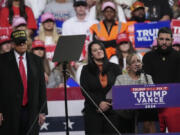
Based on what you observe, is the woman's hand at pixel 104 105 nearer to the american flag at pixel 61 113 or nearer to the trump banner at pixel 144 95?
the trump banner at pixel 144 95

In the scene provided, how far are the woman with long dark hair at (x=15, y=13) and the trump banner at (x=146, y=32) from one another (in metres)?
2.30

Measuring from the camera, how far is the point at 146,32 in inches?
384

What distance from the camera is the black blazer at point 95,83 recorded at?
25.5ft

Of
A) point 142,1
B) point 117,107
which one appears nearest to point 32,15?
point 142,1

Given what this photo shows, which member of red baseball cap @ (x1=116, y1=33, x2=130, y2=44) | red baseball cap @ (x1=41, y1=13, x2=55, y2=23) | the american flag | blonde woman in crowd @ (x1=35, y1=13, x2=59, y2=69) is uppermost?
red baseball cap @ (x1=41, y1=13, x2=55, y2=23)

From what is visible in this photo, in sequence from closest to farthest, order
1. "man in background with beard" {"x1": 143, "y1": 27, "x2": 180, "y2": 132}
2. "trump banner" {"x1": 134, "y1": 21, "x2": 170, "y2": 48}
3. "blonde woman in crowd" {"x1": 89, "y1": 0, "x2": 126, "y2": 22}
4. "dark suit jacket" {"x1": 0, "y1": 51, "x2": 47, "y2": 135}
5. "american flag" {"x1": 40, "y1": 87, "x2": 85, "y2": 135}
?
1. "dark suit jacket" {"x1": 0, "y1": 51, "x2": 47, "y2": 135}
2. "man in background with beard" {"x1": 143, "y1": 27, "x2": 180, "y2": 132}
3. "american flag" {"x1": 40, "y1": 87, "x2": 85, "y2": 135}
4. "trump banner" {"x1": 134, "y1": 21, "x2": 170, "y2": 48}
5. "blonde woman in crowd" {"x1": 89, "y1": 0, "x2": 126, "y2": 22}

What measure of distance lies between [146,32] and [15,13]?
284 cm

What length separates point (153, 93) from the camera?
265 inches

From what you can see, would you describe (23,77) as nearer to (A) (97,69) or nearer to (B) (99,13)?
(A) (97,69)

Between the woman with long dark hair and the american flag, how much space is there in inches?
102

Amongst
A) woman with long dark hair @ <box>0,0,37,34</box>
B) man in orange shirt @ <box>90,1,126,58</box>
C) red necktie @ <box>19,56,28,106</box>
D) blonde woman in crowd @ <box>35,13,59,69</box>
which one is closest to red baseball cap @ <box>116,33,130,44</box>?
man in orange shirt @ <box>90,1,126,58</box>

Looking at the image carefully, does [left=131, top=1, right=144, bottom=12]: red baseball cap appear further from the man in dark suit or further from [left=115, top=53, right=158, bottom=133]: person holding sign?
the man in dark suit

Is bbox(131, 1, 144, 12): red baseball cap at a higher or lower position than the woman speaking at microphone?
higher

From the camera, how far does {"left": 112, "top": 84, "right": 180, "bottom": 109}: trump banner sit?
6.67 metres
